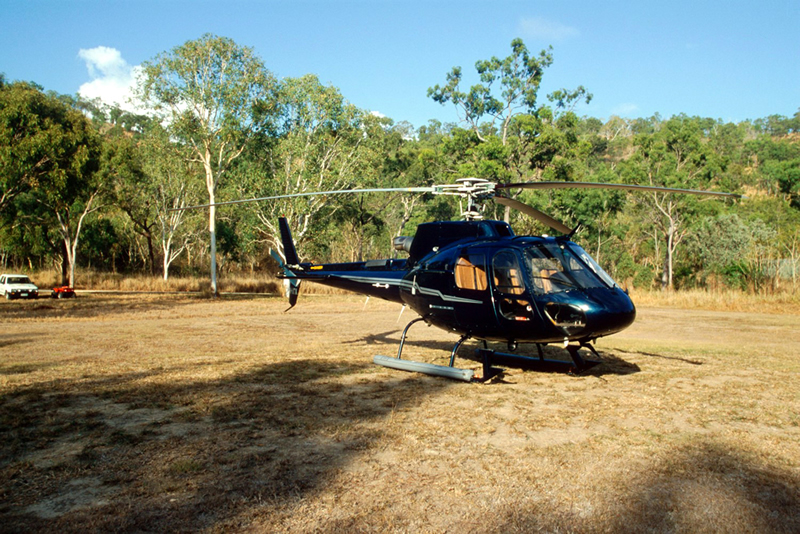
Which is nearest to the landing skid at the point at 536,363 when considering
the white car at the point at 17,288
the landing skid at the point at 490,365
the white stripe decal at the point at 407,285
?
the landing skid at the point at 490,365

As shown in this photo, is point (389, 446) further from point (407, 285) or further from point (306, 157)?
point (306, 157)

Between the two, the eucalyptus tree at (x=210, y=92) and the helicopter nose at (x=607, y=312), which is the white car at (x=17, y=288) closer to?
the eucalyptus tree at (x=210, y=92)

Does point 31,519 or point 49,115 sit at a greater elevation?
point 49,115

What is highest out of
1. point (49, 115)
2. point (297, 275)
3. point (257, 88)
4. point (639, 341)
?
point (257, 88)

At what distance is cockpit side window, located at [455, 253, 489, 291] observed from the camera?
27.1 feet

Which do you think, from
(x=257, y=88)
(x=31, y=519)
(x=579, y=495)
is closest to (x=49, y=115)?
(x=257, y=88)

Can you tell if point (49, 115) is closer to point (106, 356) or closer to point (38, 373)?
point (106, 356)

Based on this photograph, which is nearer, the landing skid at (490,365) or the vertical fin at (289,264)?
the landing skid at (490,365)

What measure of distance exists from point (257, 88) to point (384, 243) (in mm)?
24472

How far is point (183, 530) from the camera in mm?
3377

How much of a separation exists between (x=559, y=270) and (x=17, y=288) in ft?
91.8

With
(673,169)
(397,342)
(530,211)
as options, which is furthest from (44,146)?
(673,169)

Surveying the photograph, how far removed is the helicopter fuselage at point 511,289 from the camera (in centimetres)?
746

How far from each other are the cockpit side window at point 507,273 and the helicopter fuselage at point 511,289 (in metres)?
0.01
